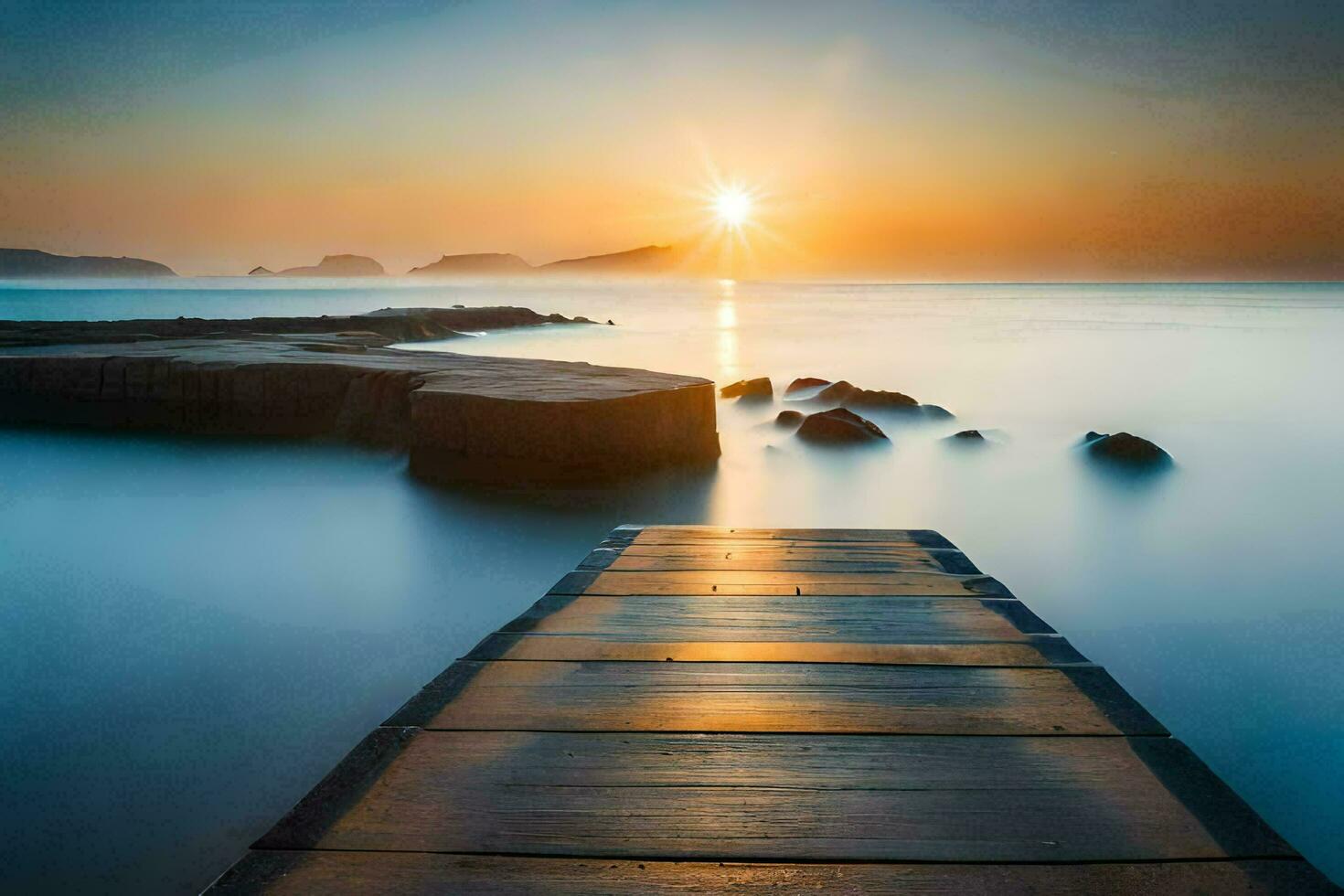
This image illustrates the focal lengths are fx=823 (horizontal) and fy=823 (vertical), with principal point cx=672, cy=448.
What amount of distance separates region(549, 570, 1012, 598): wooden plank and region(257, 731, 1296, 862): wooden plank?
874mm

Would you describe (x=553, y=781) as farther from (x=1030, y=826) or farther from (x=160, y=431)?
(x=160, y=431)

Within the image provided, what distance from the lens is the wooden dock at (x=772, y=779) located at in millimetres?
1087

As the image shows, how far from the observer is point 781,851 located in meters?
1.12

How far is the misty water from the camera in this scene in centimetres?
241

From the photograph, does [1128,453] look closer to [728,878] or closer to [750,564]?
[750,564]

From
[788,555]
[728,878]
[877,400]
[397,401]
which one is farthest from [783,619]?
[877,400]

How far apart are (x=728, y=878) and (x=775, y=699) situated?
0.54 m

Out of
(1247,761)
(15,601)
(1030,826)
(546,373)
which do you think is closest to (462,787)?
(1030,826)

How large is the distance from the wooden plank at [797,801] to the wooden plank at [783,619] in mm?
519

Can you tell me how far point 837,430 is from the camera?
7840mm

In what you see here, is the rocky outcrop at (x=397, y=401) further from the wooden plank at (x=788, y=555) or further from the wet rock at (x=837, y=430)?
the wooden plank at (x=788, y=555)

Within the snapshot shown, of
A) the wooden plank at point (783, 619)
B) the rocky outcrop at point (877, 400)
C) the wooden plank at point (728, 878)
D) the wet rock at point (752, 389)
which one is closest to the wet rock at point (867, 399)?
the rocky outcrop at point (877, 400)

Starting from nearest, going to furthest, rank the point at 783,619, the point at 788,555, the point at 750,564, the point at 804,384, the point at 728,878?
the point at 728,878
the point at 783,619
the point at 750,564
the point at 788,555
the point at 804,384

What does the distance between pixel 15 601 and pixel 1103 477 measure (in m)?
7.53
